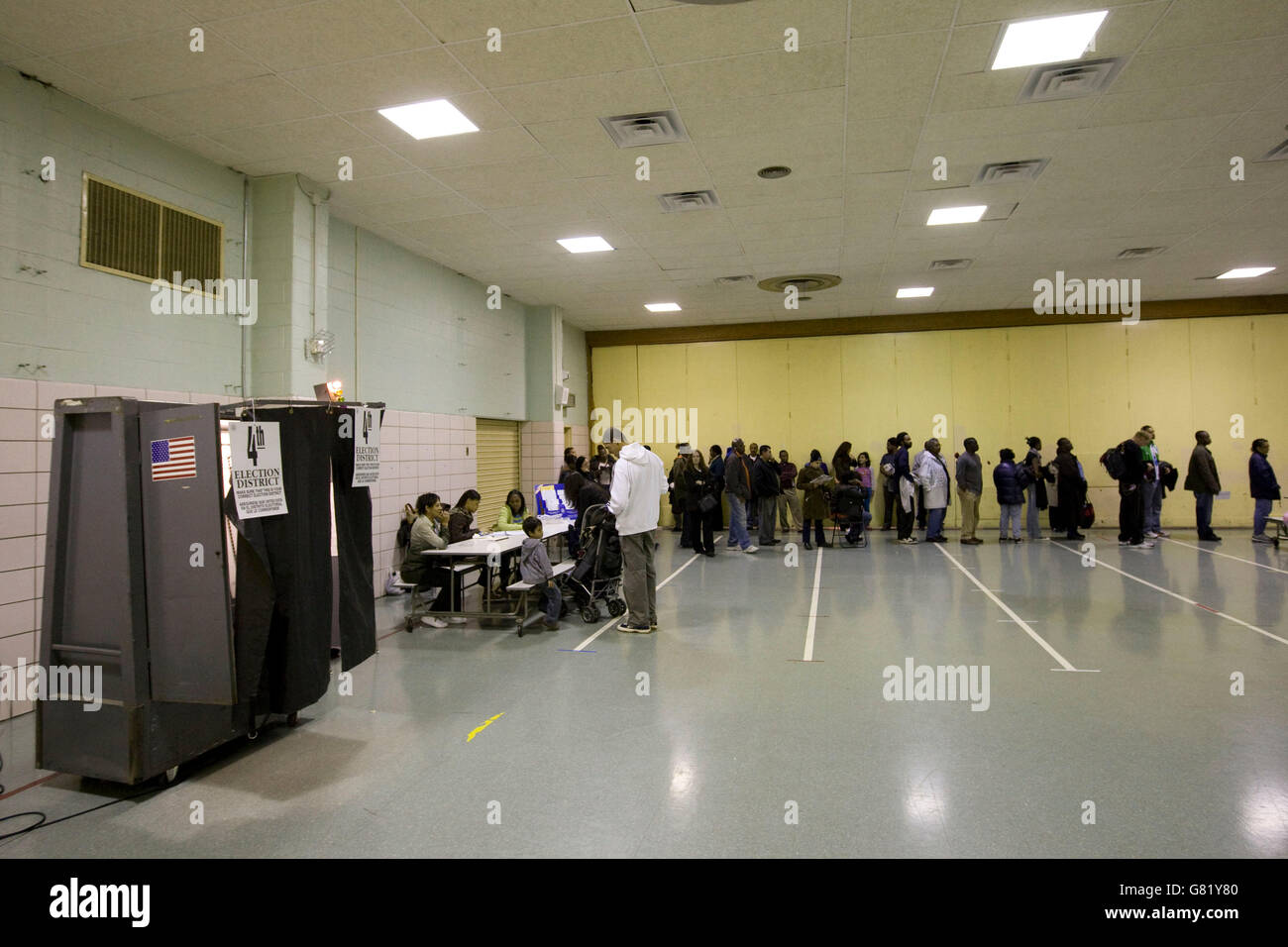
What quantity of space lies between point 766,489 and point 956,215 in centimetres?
483

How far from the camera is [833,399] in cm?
1345

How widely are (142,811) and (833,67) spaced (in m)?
5.61

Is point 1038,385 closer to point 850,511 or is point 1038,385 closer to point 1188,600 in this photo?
point 850,511

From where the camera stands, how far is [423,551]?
6.11 meters

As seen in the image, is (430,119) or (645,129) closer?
(430,119)

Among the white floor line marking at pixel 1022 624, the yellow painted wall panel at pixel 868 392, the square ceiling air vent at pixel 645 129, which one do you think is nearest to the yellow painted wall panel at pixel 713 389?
the yellow painted wall panel at pixel 868 392

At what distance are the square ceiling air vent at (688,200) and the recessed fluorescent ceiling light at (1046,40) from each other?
2.85 metres

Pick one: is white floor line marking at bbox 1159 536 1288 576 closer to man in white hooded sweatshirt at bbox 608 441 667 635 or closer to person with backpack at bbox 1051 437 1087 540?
person with backpack at bbox 1051 437 1087 540

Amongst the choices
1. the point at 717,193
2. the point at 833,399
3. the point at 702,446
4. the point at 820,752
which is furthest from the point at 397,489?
the point at 833,399

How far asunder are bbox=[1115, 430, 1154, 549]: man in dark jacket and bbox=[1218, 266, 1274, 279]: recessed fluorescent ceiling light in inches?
108

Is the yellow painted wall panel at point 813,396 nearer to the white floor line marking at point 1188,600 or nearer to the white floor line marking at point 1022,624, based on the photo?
the white floor line marking at point 1022,624

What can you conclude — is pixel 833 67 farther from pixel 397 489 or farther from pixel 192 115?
pixel 397 489

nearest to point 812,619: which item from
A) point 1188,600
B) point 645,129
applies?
point 1188,600

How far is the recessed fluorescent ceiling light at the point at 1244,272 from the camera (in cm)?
1004
